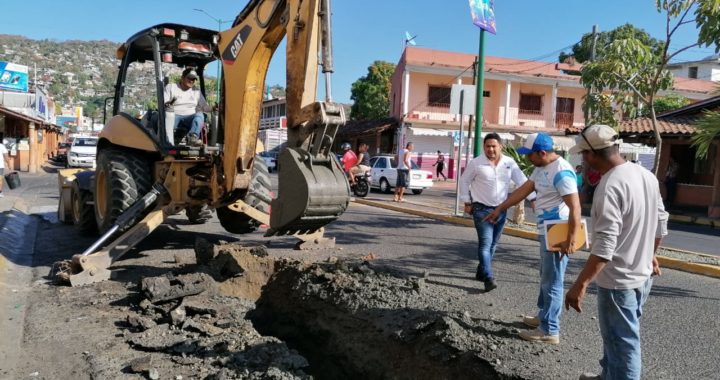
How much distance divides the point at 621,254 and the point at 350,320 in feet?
8.43

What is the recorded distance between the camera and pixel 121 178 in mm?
6719

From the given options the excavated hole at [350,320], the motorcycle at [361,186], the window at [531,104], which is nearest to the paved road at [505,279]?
the excavated hole at [350,320]

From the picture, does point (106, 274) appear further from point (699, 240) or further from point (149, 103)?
point (699, 240)

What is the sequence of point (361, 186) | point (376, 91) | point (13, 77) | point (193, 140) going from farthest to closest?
point (376, 91), point (13, 77), point (361, 186), point (193, 140)

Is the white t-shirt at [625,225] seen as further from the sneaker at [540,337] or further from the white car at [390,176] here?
the white car at [390,176]

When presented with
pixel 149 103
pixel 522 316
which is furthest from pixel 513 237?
pixel 149 103

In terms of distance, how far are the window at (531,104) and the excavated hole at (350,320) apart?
29763 mm

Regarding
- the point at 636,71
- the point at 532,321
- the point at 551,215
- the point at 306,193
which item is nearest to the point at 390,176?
the point at 636,71

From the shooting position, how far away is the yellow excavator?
14.8 ft

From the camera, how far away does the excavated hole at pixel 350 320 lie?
3.95 m

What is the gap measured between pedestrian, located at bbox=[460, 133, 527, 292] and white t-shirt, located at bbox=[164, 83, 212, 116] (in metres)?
3.59

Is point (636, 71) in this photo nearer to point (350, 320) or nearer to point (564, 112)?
point (350, 320)

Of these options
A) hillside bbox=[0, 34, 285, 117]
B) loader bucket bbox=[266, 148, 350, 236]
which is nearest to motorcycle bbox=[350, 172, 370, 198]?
loader bucket bbox=[266, 148, 350, 236]

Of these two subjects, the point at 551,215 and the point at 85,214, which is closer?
the point at 551,215
